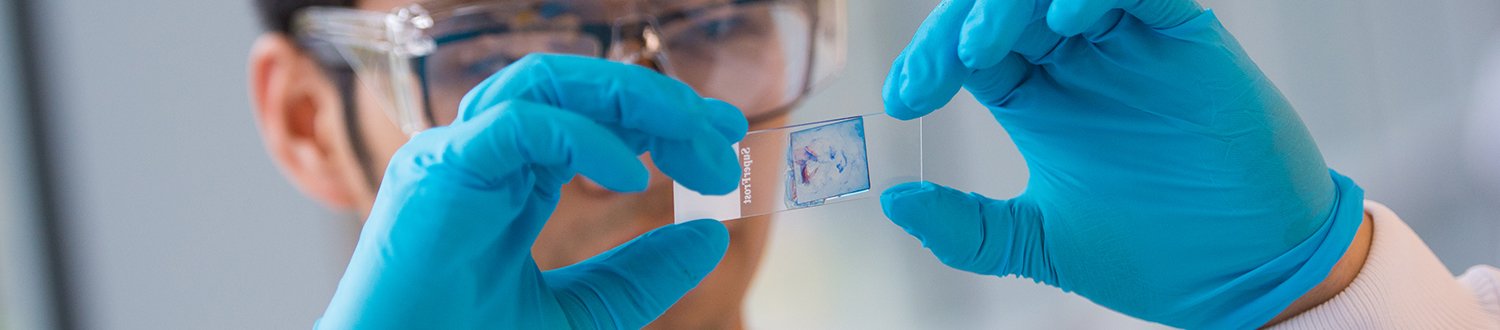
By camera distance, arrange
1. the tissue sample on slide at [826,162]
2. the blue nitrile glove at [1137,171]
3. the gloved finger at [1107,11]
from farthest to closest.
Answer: the tissue sample on slide at [826,162]
the blue nitrile glove at [1137,171]
the gloved finger at [1107,11]

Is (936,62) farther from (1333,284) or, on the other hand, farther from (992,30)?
(1333,284)

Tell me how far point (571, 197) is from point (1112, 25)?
755mm

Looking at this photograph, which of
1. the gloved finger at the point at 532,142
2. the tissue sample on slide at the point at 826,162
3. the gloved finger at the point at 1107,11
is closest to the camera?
the gloved finger at the point at 532,142

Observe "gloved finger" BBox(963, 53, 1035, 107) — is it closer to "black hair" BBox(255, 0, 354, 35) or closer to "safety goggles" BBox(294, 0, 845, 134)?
"safety goggles" BBox(294, 0, 845, 134)

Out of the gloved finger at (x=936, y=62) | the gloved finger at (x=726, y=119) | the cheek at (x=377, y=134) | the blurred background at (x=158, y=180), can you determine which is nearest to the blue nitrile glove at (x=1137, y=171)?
the gloved finger at (x=936, y=62)

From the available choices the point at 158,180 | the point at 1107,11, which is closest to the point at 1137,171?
the point at 1107,11

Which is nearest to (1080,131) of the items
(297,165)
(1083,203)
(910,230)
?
(1083,203)

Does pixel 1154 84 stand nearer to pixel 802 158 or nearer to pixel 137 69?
pixel 802 158

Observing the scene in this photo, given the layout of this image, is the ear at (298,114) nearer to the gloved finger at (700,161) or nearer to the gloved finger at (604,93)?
the gloved finger at (604,93)

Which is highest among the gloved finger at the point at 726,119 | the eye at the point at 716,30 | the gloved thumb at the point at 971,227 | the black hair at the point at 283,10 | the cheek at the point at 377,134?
the black hair at the point at 283,10

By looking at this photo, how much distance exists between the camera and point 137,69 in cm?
101

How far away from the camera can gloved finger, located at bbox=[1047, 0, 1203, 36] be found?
92 centimetres

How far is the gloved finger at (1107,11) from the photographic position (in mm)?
917

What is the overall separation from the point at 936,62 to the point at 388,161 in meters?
0.71
